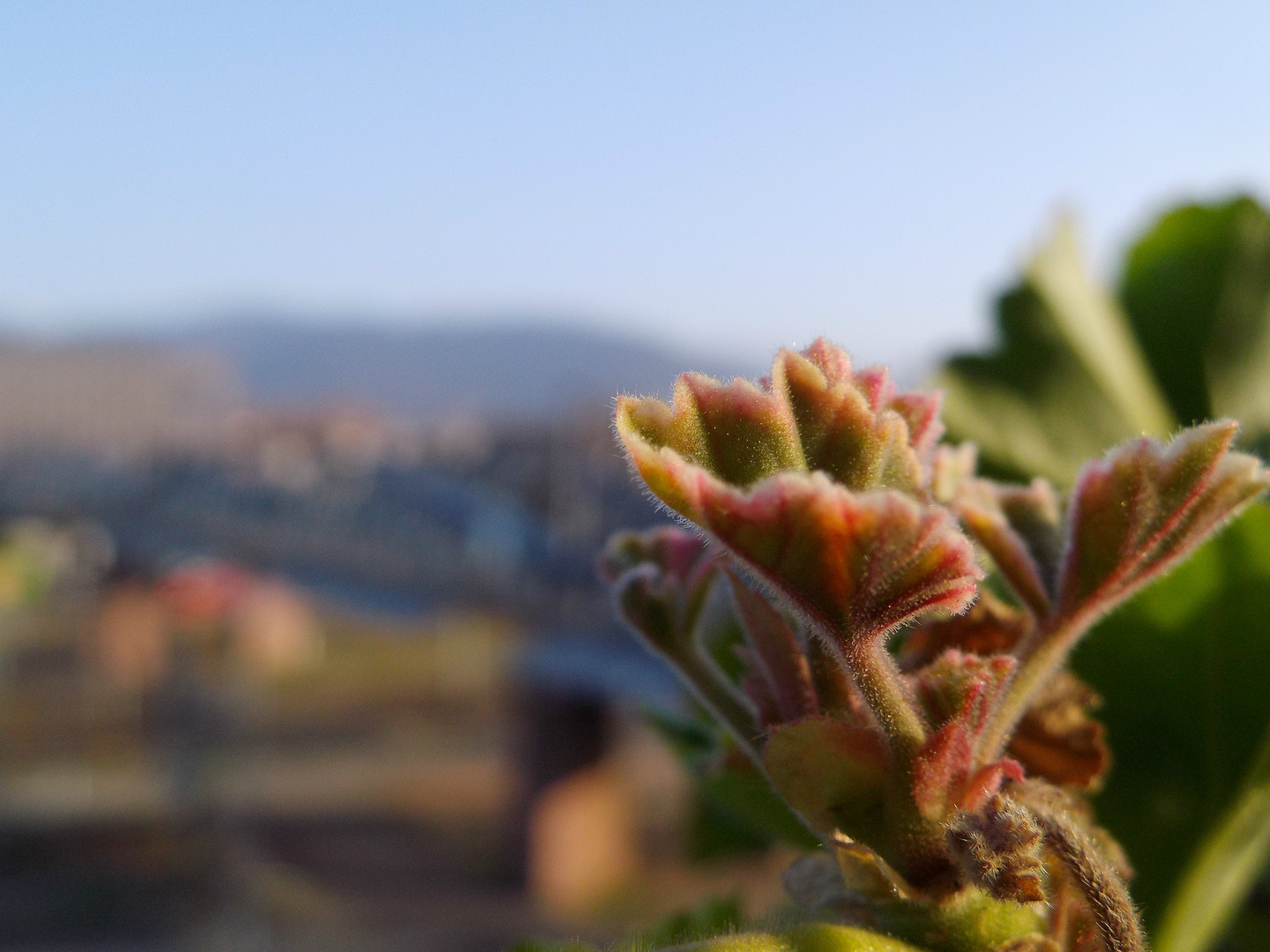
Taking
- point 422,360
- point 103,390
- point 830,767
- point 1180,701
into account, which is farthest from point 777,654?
point 422,360

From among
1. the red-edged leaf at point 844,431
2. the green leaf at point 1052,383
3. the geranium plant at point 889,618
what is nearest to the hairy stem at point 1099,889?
the geranium plant at point 889,618

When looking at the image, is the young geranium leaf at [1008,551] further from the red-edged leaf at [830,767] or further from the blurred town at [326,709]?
the blurred town at [326,709]

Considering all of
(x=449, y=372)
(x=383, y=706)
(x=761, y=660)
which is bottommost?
(x=449, y=372)

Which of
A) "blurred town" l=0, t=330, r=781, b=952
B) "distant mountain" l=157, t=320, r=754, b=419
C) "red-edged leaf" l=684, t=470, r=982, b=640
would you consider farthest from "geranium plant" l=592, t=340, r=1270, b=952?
"distant mountain" l=157, t=320, r=754, b=419

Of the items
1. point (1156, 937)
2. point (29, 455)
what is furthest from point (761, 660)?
point (29, 455)

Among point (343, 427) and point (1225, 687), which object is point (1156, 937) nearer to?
point (1225, 687)

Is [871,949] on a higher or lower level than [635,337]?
higher
